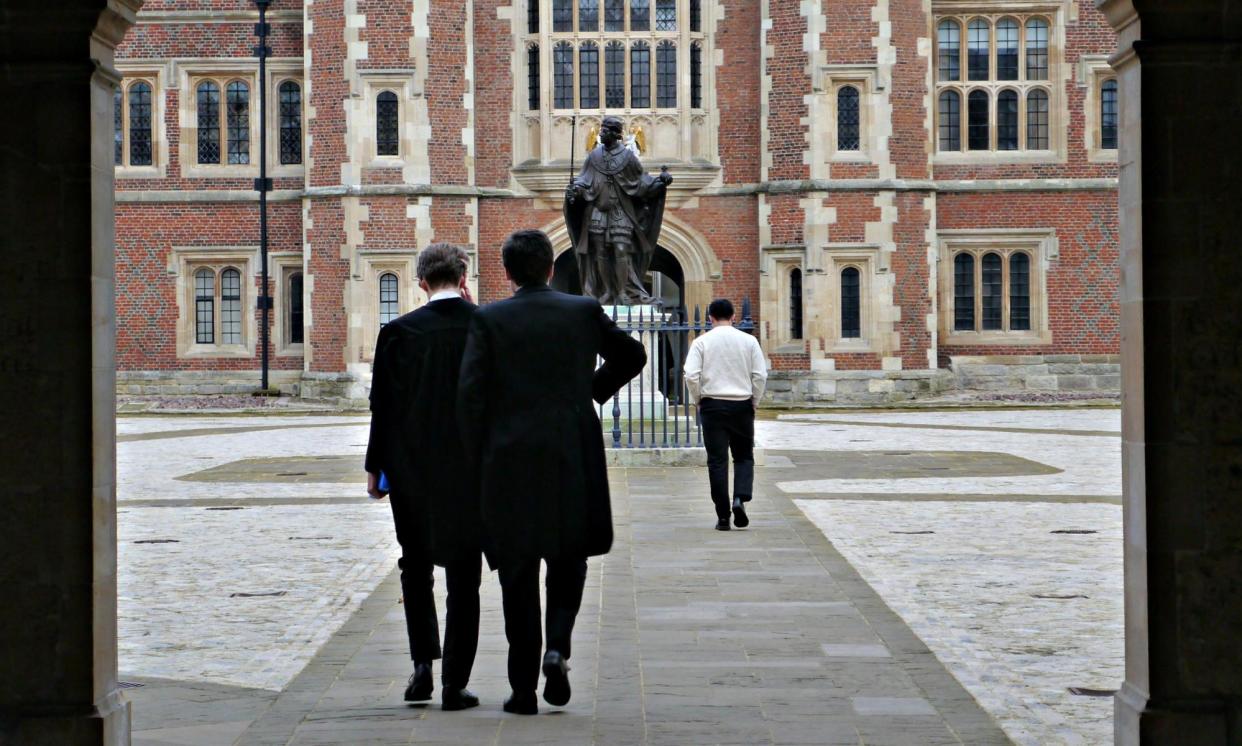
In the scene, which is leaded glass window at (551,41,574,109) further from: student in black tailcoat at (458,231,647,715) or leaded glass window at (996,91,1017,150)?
student in black tailcoat at (458,231,647,715)

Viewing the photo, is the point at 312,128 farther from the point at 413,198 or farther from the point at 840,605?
the point at 840,605

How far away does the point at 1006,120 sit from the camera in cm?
3269

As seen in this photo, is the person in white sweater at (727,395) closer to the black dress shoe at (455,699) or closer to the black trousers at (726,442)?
the black trousers at (726,442)

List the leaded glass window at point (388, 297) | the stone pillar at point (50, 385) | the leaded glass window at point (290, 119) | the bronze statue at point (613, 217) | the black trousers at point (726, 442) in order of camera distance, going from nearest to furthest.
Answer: the stone pillar at point (50, 385)
the black trousers at point (726, 442)
the bronze statue at point (613, 217)
the leaded glass window at point (388, 297)
the leaded glass window at point (290, 119)

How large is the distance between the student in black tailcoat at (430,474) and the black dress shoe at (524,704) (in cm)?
21

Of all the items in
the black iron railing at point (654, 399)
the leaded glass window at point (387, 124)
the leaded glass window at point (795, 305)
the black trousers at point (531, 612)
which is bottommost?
the black trousers at point (531, 612)

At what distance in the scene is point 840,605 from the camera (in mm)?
8148

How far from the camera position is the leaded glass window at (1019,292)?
32.7 m

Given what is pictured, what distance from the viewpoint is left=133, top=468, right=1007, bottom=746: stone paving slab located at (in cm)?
549

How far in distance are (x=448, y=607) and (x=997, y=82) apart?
28.6 meters

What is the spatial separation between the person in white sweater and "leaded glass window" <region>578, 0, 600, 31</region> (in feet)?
69.0

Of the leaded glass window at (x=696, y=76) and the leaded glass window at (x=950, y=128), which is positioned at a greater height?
the leaded glass window at (x=696, y=76)

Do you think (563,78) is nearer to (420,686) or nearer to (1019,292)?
(1019,292)

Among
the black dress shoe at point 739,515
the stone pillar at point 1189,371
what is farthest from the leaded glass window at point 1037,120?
the stone pillar at point 1189,371
